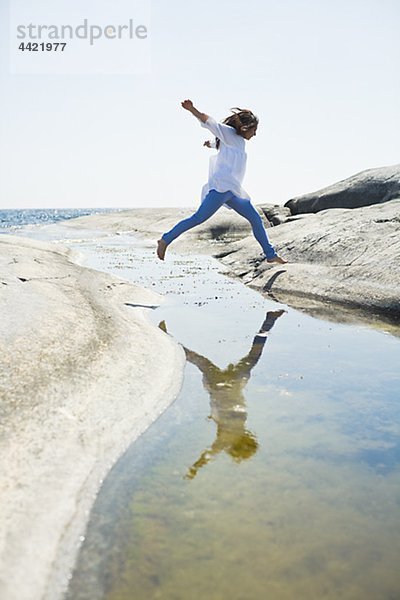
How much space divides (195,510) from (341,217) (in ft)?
27.5

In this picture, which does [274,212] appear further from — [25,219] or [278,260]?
[25,219]

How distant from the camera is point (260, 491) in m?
2.38

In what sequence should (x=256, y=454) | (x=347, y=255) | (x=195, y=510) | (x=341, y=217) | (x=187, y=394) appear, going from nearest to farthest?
(x=195, y=510), (x=256, y=454), (x=187, y=394), (x=347, y=255), (x=341, y=217)

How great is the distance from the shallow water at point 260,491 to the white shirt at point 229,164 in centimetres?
358

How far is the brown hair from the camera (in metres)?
7.19

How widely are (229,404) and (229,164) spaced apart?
15.2ft

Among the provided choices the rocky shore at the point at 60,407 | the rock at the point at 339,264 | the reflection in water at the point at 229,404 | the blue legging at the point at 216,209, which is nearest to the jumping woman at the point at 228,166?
the blue legging at the point at 216,209

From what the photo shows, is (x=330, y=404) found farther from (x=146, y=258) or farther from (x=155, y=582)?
(x=146, y=258)

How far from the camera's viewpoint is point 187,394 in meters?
3.57

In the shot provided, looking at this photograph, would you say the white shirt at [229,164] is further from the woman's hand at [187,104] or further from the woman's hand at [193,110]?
the woman's hand at [187,104]

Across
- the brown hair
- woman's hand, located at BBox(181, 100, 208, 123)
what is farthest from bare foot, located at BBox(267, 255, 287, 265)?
woman's hand, located at BBox(181, 100, 208, 123)

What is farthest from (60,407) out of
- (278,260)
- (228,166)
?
(278,260)

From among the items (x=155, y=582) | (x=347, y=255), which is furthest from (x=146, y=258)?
(x=155, y=582)

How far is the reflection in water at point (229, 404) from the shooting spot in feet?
9.02
